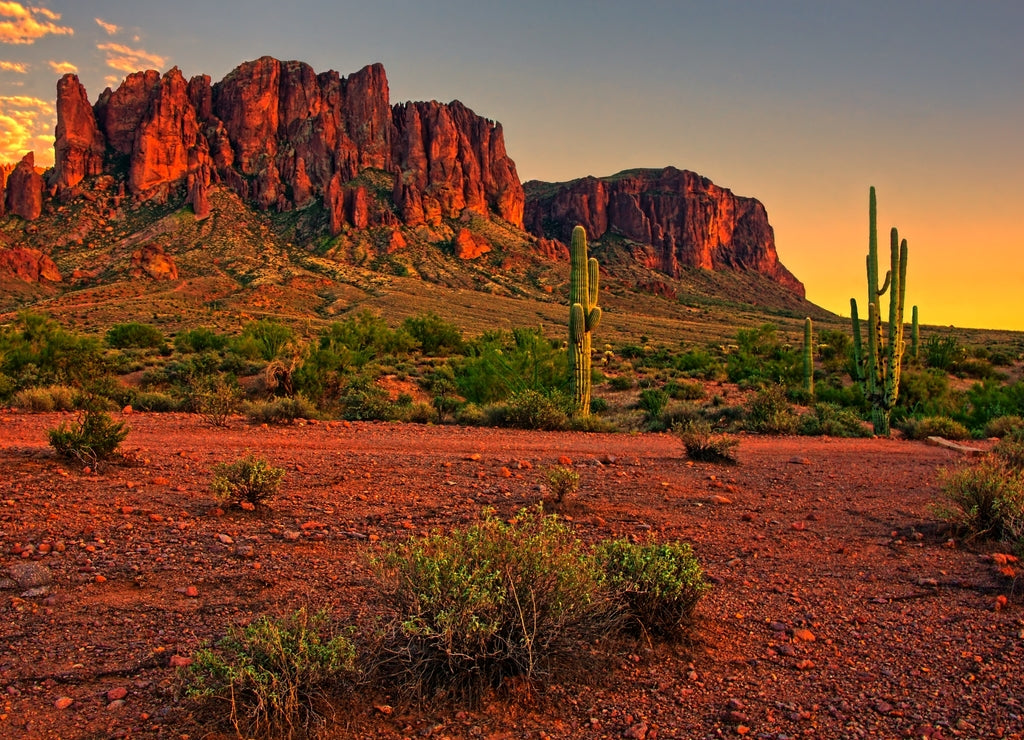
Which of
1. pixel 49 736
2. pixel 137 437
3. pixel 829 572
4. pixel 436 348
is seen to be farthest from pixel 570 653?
pixel 436 348

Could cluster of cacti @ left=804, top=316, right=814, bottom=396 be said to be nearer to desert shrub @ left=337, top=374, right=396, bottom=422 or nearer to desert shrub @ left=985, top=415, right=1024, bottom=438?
desert shrub @ left=985, top=415, right=1024, bottom=438

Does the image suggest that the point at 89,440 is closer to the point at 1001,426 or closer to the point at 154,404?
the point at 154,404

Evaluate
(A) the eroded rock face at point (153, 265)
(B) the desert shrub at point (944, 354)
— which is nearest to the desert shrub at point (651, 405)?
(B) the desert shrub at point (944, 354)

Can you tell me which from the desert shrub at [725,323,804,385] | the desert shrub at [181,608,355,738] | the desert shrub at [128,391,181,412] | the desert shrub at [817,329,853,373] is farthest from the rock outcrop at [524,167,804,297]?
the desert shrub at [181,608,355,738]

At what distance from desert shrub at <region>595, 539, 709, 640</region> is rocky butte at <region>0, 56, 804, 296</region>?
93653mm

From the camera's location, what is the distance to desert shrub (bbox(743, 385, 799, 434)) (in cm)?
1423

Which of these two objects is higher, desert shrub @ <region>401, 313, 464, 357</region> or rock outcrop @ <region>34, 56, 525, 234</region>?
rock outcrop @ <region>34, 56, 525, 234</region>

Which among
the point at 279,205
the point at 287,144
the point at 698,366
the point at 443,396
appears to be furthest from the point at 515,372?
the point at 287,144

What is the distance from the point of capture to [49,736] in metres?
2.84

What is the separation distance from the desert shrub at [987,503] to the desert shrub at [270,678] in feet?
18.4

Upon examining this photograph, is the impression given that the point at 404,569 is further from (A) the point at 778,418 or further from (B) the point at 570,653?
(A) the point at 778,418

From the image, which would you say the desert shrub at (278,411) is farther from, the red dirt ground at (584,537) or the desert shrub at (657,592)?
the desert shrub at (657,592)

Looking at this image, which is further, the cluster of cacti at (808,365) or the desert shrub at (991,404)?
the cluster of cacti at (808,365)

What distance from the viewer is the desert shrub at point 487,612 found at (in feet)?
10.7
